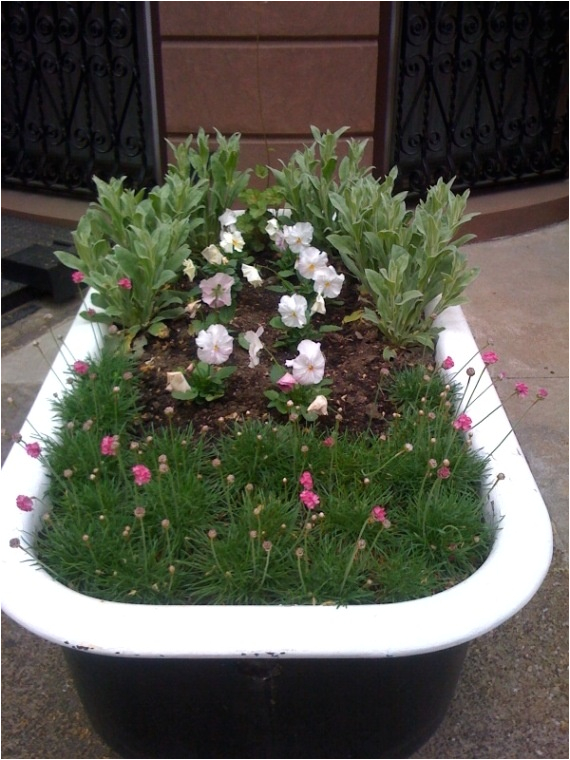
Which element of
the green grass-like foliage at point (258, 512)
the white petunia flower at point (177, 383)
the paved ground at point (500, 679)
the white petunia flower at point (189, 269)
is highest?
the white petunia flower at point (189, 269)

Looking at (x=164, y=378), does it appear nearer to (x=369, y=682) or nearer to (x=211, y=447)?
(x=211, y=447)

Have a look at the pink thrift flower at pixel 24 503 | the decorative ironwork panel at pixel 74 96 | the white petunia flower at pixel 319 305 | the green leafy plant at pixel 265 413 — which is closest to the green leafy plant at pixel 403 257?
the green leafy plant at pixel 265 413

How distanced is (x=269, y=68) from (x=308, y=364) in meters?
2.51

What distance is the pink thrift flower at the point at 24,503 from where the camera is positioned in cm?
140

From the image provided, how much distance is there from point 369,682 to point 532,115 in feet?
13.5

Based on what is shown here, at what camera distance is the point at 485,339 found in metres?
3.47

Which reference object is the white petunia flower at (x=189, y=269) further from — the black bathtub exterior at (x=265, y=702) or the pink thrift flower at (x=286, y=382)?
the black bathtub exterior at (x=265, y=702)

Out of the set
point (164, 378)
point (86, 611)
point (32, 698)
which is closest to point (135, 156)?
point (164, 378)

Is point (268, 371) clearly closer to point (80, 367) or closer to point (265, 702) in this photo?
point (80, 367)

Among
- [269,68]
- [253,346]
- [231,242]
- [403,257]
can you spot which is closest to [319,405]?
[253,346]

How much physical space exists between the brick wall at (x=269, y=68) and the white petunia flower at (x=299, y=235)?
172cm

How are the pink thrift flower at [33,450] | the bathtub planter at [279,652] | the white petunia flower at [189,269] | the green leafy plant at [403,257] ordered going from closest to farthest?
the bathtub planter at [279,652]
the pink thrift flower at [33,450]
the green leafy plant at [403,257]
the white petunia flower at [189,269]

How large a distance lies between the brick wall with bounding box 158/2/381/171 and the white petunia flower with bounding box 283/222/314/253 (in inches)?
67.7

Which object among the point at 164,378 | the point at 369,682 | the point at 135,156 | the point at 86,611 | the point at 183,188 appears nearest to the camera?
the point at 86,611
